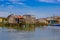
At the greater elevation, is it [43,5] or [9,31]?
[43,5]

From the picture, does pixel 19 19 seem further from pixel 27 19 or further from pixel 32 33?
pixel 32 33

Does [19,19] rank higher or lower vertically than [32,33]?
higher

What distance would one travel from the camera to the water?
1.46 meters

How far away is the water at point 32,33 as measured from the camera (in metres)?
1.46

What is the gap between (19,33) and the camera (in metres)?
1.47

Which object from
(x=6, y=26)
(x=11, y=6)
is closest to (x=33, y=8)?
(x=11, y=6)

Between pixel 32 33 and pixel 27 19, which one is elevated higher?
pixel 27 19

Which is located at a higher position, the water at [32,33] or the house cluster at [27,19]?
the house cluster at [27,19]

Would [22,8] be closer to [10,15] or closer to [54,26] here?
[10,15]

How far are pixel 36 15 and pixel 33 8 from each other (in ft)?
0.28

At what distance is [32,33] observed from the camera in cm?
149

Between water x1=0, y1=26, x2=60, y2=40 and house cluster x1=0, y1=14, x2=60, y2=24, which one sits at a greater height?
house cluster x1=0, y1=14, x2=60, y2=24

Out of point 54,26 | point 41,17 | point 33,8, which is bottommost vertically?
point 54,26

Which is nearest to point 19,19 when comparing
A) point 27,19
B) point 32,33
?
point 27,19
